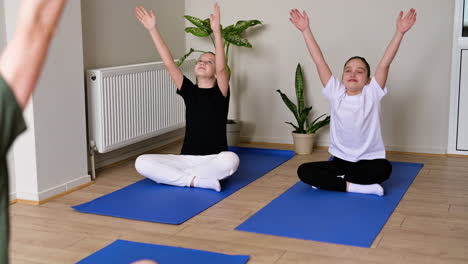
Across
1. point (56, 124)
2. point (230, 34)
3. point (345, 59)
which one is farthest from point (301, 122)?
point (56, 124)

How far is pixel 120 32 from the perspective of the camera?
13.6 feet

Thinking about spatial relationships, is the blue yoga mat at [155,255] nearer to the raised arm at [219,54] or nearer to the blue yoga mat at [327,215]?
the blue yoga mat at [327,215]

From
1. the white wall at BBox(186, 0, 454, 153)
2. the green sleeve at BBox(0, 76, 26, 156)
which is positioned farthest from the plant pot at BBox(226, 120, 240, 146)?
the green sleeve at BBox(0, 76, 26, 156)

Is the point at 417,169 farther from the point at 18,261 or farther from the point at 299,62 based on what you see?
the point at 18,261

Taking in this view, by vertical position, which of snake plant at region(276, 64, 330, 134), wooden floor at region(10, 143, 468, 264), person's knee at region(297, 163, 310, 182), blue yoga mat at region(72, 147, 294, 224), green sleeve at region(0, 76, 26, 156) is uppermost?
green sleeve at region(0, 76, 26, 156)

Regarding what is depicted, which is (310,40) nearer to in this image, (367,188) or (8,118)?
(367,188)

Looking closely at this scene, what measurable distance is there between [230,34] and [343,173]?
1.62m

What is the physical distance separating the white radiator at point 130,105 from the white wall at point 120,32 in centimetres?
18

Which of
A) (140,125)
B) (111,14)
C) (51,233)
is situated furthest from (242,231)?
(111,14)

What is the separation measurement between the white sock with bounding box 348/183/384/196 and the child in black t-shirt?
679 mm

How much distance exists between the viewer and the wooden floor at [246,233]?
241 centimetres

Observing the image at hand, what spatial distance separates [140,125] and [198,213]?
1316mm

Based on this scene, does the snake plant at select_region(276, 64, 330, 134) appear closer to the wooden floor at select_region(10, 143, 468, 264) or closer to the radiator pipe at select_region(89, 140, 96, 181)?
the wooden floor at select_region(10, 143, 468, 264)

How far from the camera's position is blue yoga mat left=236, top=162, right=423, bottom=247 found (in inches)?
104
